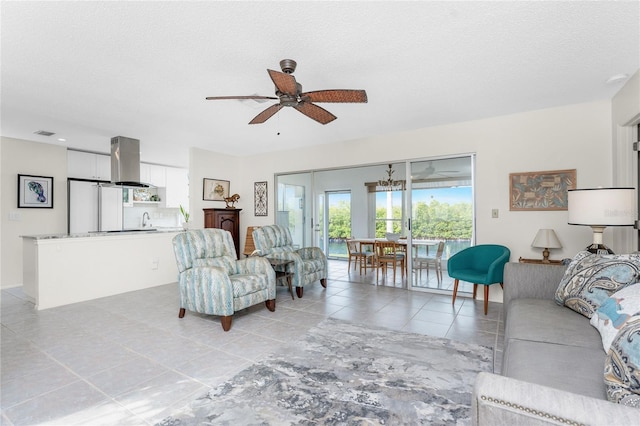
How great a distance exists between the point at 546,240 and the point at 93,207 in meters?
7.31

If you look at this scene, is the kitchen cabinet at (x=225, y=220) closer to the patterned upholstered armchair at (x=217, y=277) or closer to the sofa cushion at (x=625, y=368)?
the patterned upholstered armchair at (x=217, y=277)

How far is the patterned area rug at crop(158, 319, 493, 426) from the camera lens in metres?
1.72

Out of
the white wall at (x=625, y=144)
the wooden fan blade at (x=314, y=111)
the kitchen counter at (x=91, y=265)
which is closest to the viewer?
the wooden fan blade at (x=314, y=111)

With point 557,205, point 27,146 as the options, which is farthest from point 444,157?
point 27,146

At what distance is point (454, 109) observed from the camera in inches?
147

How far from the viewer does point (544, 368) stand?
1.33m

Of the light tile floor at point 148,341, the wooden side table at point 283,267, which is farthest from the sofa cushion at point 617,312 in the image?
the wooden side table at point 283,267

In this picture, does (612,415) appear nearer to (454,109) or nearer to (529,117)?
(454,109)

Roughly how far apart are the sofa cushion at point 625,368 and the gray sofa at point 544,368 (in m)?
0.08

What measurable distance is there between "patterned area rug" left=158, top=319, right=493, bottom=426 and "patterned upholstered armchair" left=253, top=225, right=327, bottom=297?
5.05 feet

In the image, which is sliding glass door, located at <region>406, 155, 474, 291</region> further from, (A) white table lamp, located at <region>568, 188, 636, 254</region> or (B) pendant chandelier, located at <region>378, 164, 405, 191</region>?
(A) white table lamp, located at <region>568, 188, 636, 254</region>

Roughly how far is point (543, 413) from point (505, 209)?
3767 mm

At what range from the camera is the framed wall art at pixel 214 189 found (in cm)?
595

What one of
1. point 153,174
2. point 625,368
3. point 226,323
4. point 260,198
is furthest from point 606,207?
point 153,174
